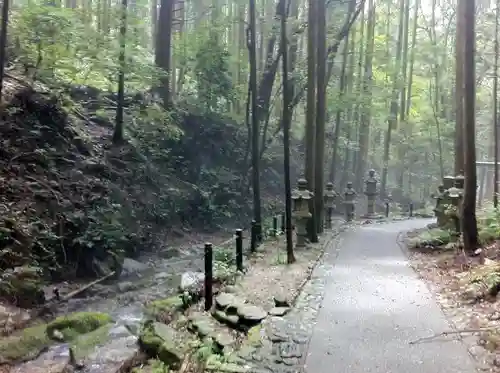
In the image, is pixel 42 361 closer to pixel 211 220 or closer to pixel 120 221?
pixel 120 221

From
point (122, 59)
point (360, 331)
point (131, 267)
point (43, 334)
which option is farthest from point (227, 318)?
point (122, 59)

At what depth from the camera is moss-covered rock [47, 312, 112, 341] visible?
7644 mm

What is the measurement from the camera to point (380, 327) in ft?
22.3

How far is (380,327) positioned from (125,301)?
17.5 feet

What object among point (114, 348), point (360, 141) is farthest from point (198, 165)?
point (360, 141)

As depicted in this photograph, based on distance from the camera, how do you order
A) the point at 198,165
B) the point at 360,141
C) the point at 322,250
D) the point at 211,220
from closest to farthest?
the point at 322,250 → the point at 211,220 → the point at 198,165 → the point at 360,141

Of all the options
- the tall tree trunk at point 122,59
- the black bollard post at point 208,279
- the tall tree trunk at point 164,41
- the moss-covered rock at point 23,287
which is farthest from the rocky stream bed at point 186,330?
the tall tree trunk at point 164,41

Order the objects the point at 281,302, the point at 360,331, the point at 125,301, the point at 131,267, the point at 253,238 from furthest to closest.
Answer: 1. the point at 253,238
2. the point at 131,267
3. the point at 125,301
4. the point at 281,302
5. the point at 360,331

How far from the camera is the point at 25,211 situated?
10.7 meters

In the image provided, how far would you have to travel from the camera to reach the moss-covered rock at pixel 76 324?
7.64 meters

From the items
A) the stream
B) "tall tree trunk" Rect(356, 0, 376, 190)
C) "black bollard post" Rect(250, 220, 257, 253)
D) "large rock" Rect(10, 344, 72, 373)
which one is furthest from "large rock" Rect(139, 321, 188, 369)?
"tall tree trunk" Rect(356, 0, 376, 190)

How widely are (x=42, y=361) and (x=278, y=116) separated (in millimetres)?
21426

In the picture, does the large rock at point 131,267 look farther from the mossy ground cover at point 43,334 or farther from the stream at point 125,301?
the mossy ground cover at point 43,334

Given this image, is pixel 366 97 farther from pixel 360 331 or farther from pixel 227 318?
pixel 227 318
